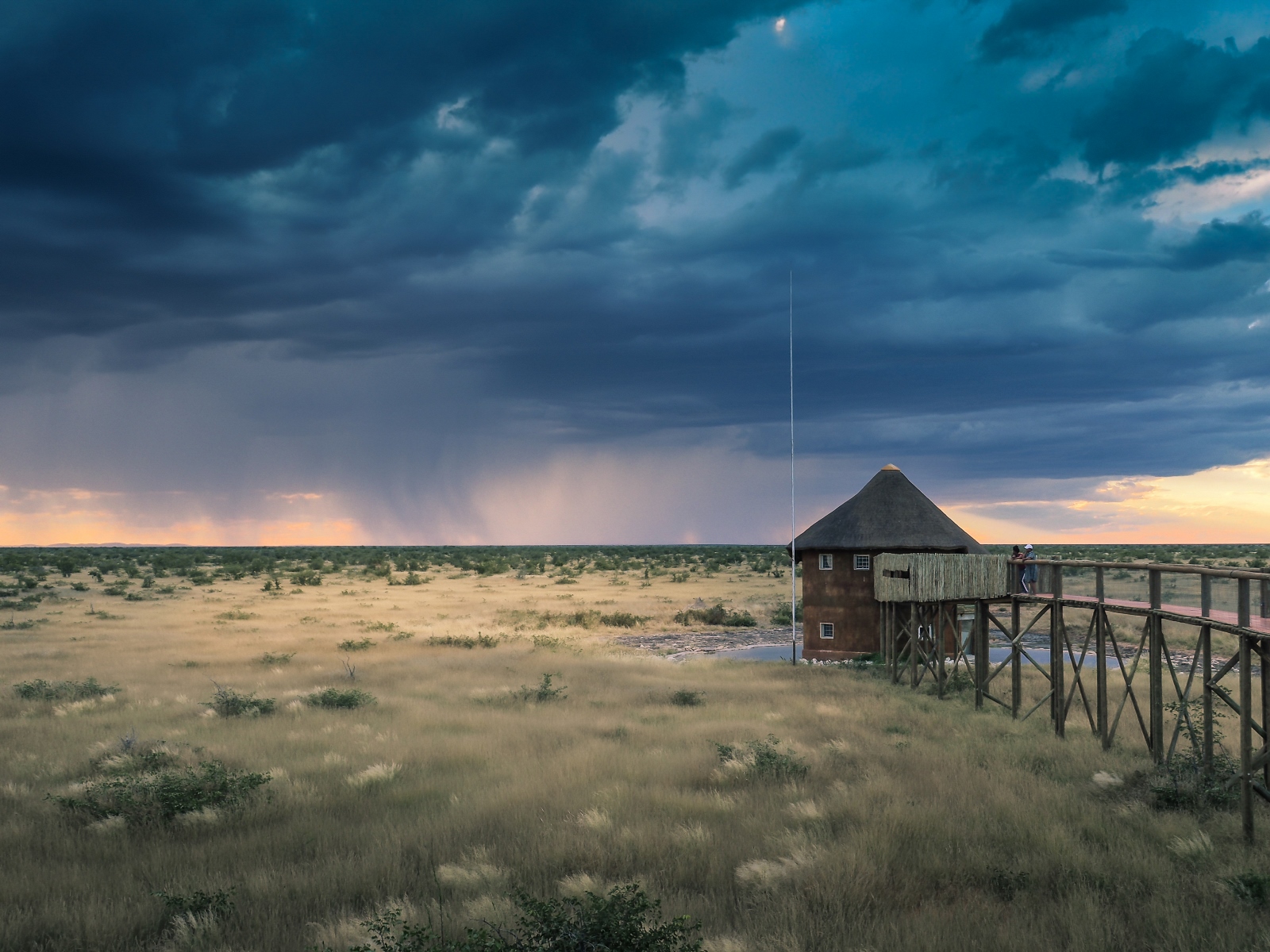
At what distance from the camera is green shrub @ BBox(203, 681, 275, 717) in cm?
1922

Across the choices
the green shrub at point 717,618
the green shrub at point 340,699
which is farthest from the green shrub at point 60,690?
the green shrub at point 717,618

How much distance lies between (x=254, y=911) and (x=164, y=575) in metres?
73.6

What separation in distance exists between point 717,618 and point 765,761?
104 feet

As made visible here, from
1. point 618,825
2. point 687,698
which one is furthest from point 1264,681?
point 687,698

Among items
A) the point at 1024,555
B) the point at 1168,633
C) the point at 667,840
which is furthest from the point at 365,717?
the point at 1168,633

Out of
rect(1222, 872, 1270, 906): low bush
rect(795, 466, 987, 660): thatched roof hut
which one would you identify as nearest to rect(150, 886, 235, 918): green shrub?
rect(1222, 872, 1270, 906): low bush

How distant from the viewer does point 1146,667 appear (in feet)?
98.3

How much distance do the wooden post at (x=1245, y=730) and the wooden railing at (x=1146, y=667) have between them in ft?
0.06

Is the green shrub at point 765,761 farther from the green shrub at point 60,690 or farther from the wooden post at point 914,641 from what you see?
the green shrub at point 60,690

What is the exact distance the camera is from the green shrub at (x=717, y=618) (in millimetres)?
45156

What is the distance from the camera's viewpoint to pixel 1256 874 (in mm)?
9125

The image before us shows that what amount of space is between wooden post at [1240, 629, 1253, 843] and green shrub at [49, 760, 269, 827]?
13911mm

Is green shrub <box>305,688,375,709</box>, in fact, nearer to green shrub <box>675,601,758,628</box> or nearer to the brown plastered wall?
the brown plastered wall

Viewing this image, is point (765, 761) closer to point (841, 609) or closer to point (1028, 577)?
point (1028, 577)
